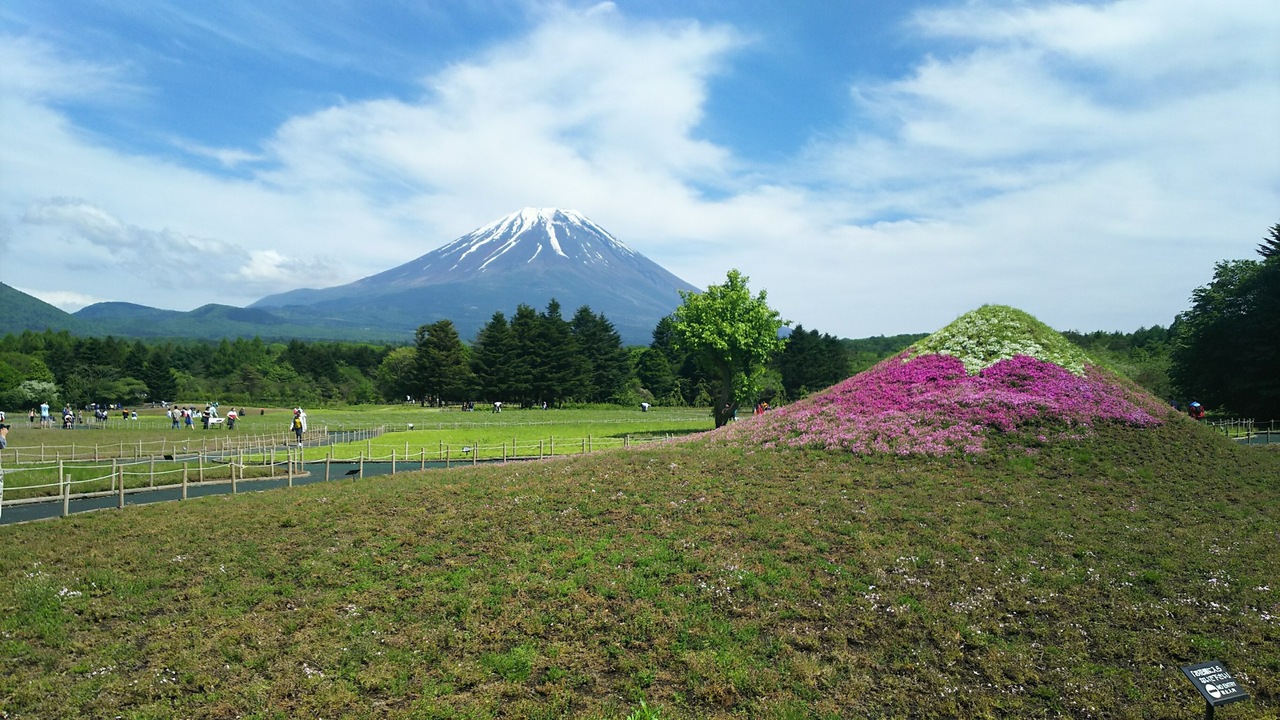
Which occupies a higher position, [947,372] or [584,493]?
[947,372]

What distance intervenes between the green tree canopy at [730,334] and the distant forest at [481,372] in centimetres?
3324

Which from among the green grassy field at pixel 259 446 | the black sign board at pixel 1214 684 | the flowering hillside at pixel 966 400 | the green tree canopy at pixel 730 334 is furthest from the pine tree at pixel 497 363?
the black sign board at pixel 1214 684

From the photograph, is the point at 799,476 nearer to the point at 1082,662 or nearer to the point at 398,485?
the point at 1082,662

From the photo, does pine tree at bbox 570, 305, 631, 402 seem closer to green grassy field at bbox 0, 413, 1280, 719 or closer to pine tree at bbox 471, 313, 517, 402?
pine tree at bbox 471, 313, 517, 402

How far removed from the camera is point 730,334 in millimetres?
46844

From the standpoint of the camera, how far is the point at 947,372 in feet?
88.7

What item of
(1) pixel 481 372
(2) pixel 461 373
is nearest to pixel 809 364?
(1) pixel 481 372

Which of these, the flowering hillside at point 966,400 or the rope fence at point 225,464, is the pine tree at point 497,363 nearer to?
the rope fence at point 225,464

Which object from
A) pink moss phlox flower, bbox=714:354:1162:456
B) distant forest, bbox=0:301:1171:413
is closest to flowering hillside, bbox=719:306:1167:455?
pink moss phlox flower, bbox=714:354:1162:456

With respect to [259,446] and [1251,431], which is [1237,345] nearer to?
[1251,431]

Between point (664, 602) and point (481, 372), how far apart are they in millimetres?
87694

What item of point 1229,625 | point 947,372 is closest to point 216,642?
point 1229,625

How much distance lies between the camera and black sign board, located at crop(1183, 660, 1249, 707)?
6.84 metres

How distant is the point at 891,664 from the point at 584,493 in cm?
1076
